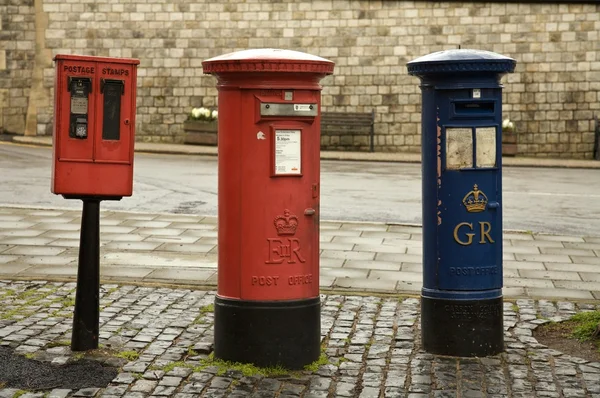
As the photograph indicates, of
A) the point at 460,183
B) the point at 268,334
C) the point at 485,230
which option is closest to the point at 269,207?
the point at 268,334

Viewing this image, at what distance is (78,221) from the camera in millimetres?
10945

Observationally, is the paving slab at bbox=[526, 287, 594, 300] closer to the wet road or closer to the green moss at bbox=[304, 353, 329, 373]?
the green moss at bbox=[304, 353, 329, 373]

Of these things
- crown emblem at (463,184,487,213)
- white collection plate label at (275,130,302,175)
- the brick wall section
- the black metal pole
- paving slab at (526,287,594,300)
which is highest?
the brick wall section

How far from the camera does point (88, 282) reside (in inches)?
231

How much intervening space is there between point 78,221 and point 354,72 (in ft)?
45.9

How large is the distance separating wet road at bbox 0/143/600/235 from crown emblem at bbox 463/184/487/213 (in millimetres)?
5611

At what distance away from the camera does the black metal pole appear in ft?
19.0

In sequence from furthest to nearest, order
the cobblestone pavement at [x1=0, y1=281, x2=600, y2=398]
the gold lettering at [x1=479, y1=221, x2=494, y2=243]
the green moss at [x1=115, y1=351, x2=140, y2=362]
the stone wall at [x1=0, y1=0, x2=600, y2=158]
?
the stone wall at [x1=0, y1=0, x2=600, y2=158], the gold lettering at [x1=479, y1=221, x2=494, y2=243], the green moss at [x1=115, y1=351, x2=140, y2=362], the cobblestone pavement at [x1=0, y1=281, x2=600, y2=398]

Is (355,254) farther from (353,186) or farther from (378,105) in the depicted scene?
(378,105)

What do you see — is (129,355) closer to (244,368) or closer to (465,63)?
(244,368)

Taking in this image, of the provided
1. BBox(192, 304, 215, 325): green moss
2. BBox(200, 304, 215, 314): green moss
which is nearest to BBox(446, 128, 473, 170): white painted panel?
BBox(192, 304, 215, 325): green moss

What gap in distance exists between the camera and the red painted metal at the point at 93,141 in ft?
18.6

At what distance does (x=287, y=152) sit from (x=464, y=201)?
3.40 feet

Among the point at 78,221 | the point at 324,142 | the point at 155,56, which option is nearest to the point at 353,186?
the point at 78,221
